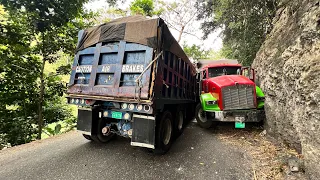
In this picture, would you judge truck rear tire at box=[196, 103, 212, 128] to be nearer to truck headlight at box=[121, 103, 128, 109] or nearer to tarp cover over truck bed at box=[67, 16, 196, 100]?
tarp cover over truck bed at box=[67, 16, 196, 100]

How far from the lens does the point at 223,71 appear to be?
271 inches

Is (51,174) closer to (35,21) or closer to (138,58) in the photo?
(138,58)

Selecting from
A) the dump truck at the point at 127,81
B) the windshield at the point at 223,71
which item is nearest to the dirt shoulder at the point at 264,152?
the dump truck at the point at 127,81

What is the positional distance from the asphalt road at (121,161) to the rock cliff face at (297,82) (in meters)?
1.14

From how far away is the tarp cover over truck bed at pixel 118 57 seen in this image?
11.5 ft

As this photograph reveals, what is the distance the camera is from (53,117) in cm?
712

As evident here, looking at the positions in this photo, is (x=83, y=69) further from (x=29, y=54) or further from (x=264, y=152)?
(x=264, y=152)

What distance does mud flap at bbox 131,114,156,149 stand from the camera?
341 centimetres

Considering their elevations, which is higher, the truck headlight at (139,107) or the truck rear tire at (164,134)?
the truck headlight at (139,107)

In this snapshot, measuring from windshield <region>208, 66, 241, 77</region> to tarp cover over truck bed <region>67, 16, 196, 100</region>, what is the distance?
3285 millimetres

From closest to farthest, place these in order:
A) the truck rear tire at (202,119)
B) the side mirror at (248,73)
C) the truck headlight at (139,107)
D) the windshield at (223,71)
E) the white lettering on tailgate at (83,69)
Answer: the truck headlight at (139,107) → the white lettering on tailgate at (83,69) → the truck rear tire at (202,119) → the side mirror at (248,73) → the windshield at (223,71)

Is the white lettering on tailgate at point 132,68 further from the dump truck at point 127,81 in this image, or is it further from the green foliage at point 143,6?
the green foliage at point 143,6

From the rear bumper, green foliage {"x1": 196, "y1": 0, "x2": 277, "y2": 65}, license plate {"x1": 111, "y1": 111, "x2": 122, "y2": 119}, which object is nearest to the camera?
license plate {"x1": 111, "y1": 111, "x2": 122, "y2": 119}

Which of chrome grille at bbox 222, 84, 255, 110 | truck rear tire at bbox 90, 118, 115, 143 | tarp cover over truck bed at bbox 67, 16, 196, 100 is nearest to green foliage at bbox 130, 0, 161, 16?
tarp cover over truck bed at bbox 67, 16, 196, 100
